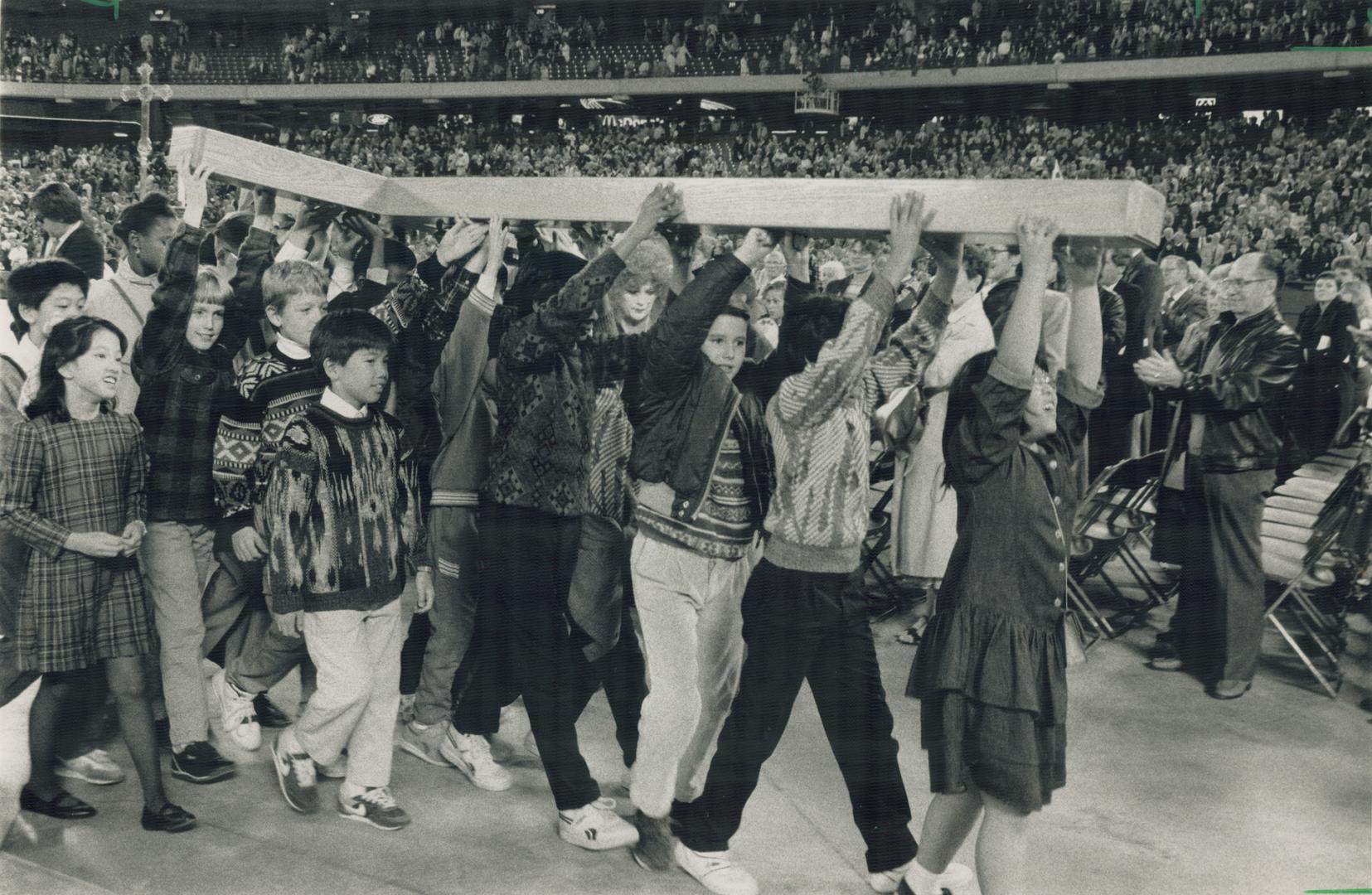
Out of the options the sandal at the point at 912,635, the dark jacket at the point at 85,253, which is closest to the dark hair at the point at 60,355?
the dark jacket at the point at 85,253

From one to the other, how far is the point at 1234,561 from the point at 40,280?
4.56 metres

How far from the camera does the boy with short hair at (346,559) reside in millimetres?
3352

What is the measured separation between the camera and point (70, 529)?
11.0ft

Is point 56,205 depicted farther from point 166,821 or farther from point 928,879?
point 928,879

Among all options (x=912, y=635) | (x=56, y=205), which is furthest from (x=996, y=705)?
(x=56, y=205)

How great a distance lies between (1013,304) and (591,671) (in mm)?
1694

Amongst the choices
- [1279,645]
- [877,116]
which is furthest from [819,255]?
[877,116]

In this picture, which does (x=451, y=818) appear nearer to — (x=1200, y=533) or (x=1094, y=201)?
(x=1094, y=201)

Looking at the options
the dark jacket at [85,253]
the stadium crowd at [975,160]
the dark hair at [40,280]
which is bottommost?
the dark hair at [40,280]

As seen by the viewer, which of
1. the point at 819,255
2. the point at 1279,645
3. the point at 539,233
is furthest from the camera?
the point at 819,255

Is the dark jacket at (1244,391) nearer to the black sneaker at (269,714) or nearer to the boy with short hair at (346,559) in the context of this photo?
the boy with short hair at (346,559)

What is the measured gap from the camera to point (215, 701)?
175 inches

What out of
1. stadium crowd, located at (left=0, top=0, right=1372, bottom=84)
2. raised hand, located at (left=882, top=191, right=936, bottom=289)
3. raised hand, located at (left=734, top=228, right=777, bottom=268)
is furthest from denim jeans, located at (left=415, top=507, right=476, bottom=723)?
stadium crowd, located at (left=0, top=0, right=1372, bottom=84)

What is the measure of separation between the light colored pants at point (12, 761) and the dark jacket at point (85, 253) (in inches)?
69.0
